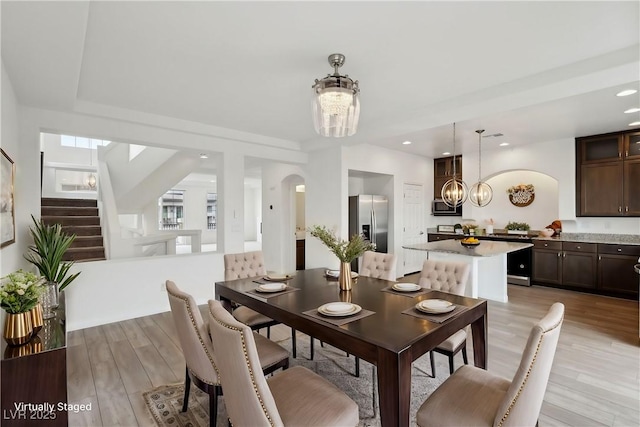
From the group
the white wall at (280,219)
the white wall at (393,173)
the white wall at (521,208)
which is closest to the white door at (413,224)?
the white wall at (393,173)

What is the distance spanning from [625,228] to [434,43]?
5.22m

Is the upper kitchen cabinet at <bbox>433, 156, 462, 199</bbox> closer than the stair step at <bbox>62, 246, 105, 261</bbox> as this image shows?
No

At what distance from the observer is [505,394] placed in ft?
4.71

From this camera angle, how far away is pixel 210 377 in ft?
5.97

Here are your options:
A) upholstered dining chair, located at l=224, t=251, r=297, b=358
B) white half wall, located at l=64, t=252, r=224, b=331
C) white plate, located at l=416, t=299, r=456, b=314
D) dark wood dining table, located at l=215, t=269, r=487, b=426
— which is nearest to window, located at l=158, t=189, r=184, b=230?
white half wall, located at l=64, t=252, r=224, b=331

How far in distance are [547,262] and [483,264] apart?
5.03 feet

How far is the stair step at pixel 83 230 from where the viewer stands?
5238 mm

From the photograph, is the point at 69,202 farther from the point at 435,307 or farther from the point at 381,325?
the point at 435,307

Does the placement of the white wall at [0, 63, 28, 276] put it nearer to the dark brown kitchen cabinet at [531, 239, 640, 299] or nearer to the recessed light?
the recessed light

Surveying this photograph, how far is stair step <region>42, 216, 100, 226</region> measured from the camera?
5.34 m

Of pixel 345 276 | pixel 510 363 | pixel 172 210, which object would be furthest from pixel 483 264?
pixel 172 210

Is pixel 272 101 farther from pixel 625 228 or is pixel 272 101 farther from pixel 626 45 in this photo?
pixel 625 228

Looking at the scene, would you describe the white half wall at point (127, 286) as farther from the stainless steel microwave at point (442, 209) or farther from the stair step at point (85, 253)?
the stainless steel microwave at point (442, 209)

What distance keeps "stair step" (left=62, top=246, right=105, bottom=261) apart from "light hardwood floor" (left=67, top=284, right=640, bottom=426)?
1.78 m
